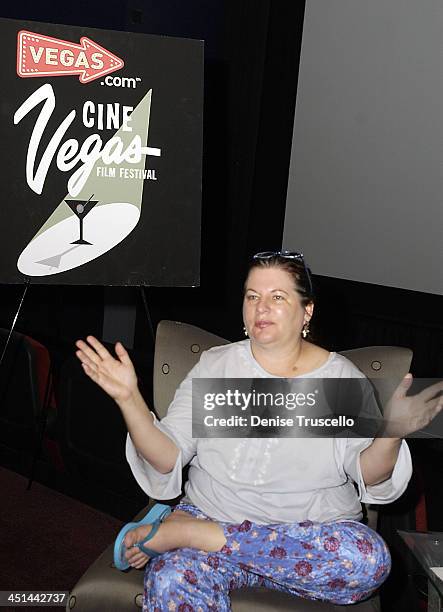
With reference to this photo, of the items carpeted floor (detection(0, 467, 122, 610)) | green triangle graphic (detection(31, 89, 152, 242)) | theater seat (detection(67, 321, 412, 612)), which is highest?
green triangle graphic (detection(31, 89, 152, 242))

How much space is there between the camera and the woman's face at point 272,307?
83.7 inches

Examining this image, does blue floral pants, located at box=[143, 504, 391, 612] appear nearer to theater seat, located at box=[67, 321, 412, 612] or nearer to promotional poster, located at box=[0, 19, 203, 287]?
theater seat, located at box=[67, 321, 412, 612]

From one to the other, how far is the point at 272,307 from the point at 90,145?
0.79m

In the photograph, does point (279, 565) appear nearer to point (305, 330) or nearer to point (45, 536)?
point (305, 330)

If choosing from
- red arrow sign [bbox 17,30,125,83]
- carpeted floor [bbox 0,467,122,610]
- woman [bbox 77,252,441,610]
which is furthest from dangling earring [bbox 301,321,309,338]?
carpeted floor [bbox 0,467,122,610]

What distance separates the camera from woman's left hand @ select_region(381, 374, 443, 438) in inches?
71.6

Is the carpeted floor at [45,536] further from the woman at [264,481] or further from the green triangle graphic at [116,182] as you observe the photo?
the green triangle graphic at [116,182]

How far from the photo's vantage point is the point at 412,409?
6.01ft

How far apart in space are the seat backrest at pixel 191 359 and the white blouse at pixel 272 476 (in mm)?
250

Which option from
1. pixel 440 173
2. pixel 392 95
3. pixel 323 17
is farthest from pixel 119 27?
pixel 440 173

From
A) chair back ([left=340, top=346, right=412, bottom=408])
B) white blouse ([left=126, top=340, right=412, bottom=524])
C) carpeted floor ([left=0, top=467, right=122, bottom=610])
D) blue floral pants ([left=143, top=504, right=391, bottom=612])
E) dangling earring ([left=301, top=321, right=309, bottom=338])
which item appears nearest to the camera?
blue floral pants ([left=143, top=504, right=391, bottom=612])

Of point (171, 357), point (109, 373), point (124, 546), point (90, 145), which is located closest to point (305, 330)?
point (171, 357)

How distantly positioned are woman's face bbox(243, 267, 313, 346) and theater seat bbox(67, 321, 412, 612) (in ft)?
1.13

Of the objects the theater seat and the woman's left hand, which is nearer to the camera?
the woman's left hand
